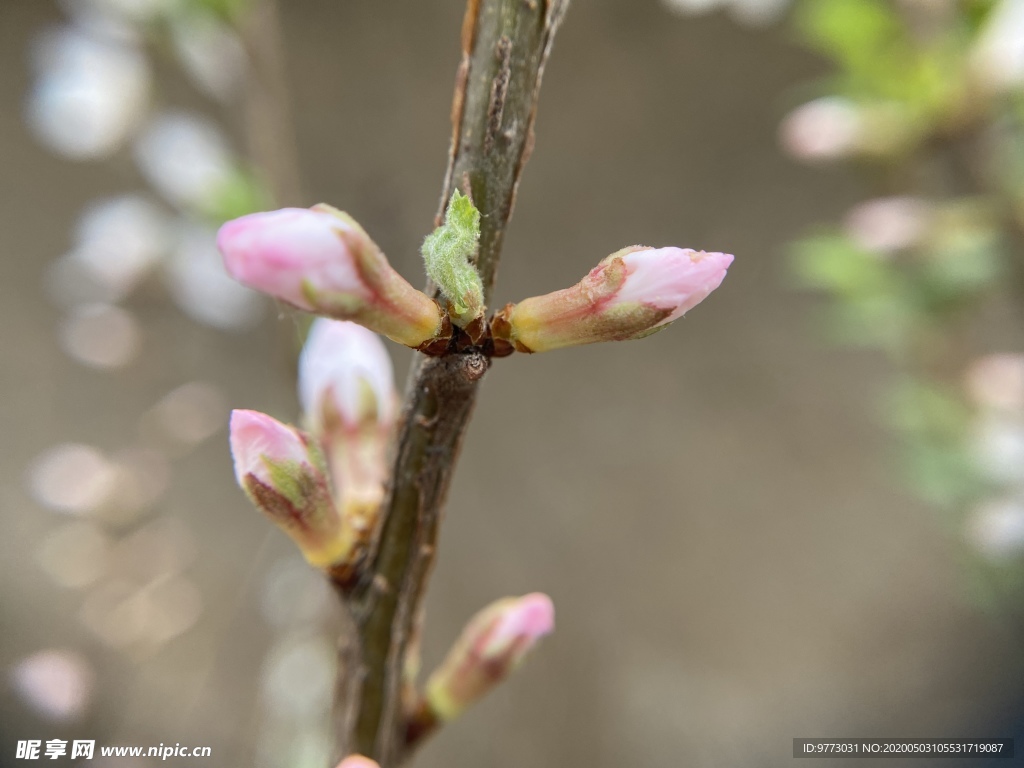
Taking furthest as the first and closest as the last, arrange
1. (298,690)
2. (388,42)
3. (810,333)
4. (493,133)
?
(810,333)
(388,42)
(298,690)
(493,133)

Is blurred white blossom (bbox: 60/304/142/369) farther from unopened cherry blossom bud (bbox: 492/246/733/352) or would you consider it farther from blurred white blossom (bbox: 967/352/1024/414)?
blurred white blossom (bbox: 967/352/1024/414)

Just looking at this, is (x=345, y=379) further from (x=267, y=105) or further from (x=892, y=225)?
(x=892, y=225)

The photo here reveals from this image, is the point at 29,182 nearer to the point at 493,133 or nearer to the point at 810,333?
the point at 493,133

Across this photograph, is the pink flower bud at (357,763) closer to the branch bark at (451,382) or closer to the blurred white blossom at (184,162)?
the branch bark at (451,382)

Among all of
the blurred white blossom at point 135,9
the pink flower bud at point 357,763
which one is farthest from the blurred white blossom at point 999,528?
the blurred white blossom at point 135,9

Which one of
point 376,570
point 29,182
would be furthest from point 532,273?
point 376,570

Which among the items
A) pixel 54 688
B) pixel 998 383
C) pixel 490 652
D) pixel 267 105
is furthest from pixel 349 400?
pixel 998 383
